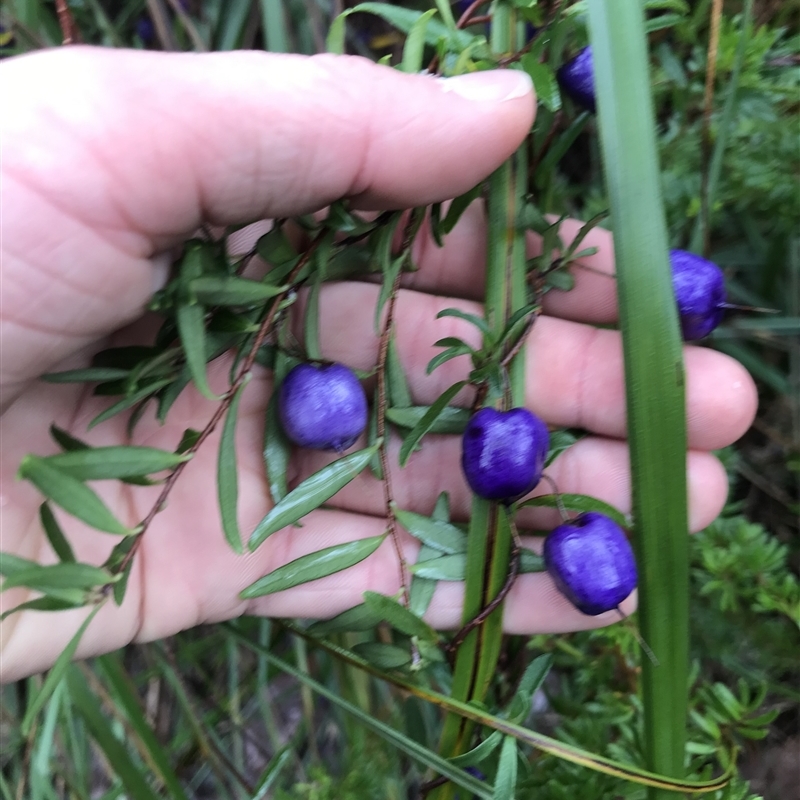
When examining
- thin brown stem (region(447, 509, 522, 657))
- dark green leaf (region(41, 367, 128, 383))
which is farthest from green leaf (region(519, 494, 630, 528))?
dark green leaf (region(41, 367, 128, 383))

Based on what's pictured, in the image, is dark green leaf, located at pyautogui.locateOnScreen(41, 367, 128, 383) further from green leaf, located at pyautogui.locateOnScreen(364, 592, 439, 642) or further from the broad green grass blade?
the broad green grass blade

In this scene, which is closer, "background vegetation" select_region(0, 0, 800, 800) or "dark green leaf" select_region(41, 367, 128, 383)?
→ "dark green leaf" select_region(41, 367, 128, 383)

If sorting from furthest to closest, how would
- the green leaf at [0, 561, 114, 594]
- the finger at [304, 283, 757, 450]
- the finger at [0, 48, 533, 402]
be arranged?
the finger at [304, 283, 757, 450] → the finger at [0, 48, 533, 402] → the green leaf at [0, 561, 114, 594]

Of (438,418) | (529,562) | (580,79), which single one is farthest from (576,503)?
(580,79)

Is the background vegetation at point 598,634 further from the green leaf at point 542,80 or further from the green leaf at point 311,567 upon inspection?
the green leaf at point 311,567

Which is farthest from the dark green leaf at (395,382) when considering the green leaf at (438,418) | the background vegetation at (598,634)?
Result: the background vegetation at (598,634)

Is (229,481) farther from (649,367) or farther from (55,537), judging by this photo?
(649,367)

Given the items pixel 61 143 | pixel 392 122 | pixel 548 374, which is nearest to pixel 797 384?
pixel 548 374

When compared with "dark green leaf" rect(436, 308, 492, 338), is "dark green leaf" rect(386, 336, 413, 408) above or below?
below
